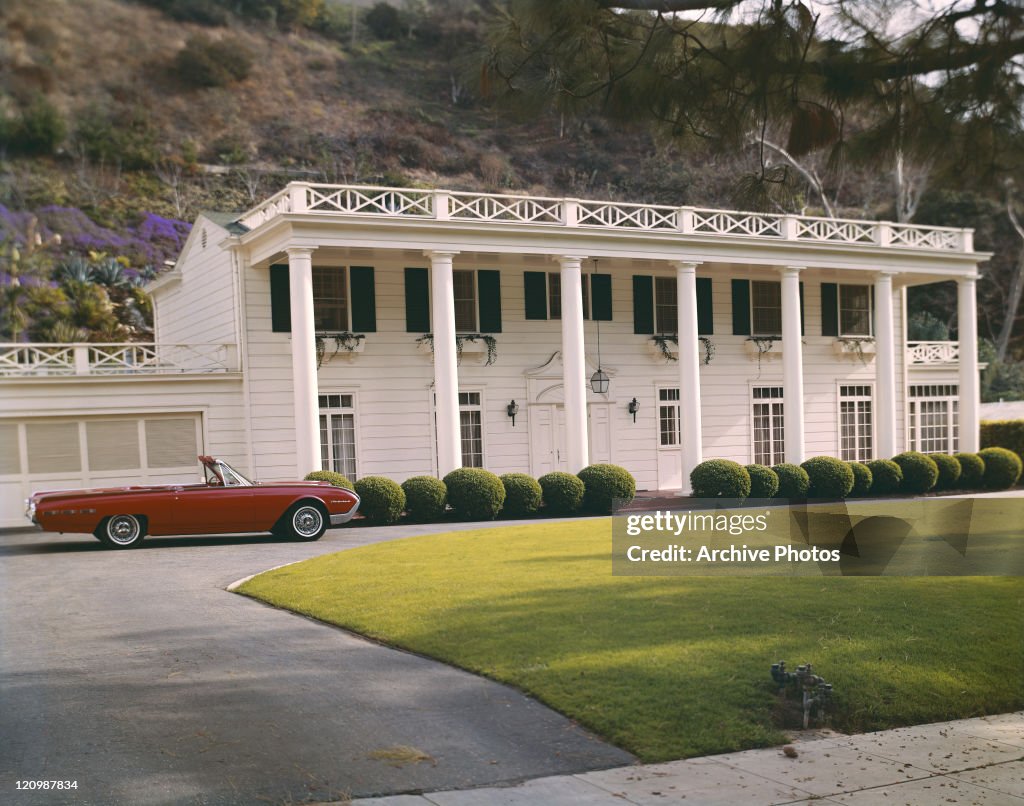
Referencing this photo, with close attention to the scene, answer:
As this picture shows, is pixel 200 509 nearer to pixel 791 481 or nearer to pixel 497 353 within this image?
pixel 497 353

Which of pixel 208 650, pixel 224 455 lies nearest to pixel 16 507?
pixel 224 455

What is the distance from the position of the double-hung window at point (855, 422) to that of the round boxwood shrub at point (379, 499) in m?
16.3

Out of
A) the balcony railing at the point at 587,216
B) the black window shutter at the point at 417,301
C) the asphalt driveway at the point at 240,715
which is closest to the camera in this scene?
the asphalt driveway at the point at 240,715

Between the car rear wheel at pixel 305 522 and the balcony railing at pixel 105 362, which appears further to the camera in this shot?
the balcony railing at pixel 105 362

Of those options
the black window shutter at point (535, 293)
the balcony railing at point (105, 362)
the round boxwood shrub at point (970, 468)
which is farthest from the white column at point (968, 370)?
the balcony railing at point (105, 362)

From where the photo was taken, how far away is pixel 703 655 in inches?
337

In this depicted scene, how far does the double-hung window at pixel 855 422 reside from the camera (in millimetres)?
32531

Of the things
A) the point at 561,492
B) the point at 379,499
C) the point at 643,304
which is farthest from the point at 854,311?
the point at 379,499

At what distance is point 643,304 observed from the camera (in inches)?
1152

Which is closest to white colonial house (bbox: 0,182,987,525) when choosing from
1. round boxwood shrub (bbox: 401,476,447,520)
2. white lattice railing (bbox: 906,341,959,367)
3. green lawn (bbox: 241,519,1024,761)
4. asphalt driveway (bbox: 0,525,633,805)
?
white lattice railing (bbox: 906,341,959,367)

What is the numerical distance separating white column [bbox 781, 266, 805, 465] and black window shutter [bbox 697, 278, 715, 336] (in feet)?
7.06

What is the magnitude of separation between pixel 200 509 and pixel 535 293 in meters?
12.7

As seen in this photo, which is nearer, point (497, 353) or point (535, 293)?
point (497, 353)

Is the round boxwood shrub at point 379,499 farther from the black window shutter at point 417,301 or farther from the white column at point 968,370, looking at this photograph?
the white column at point 968,370
